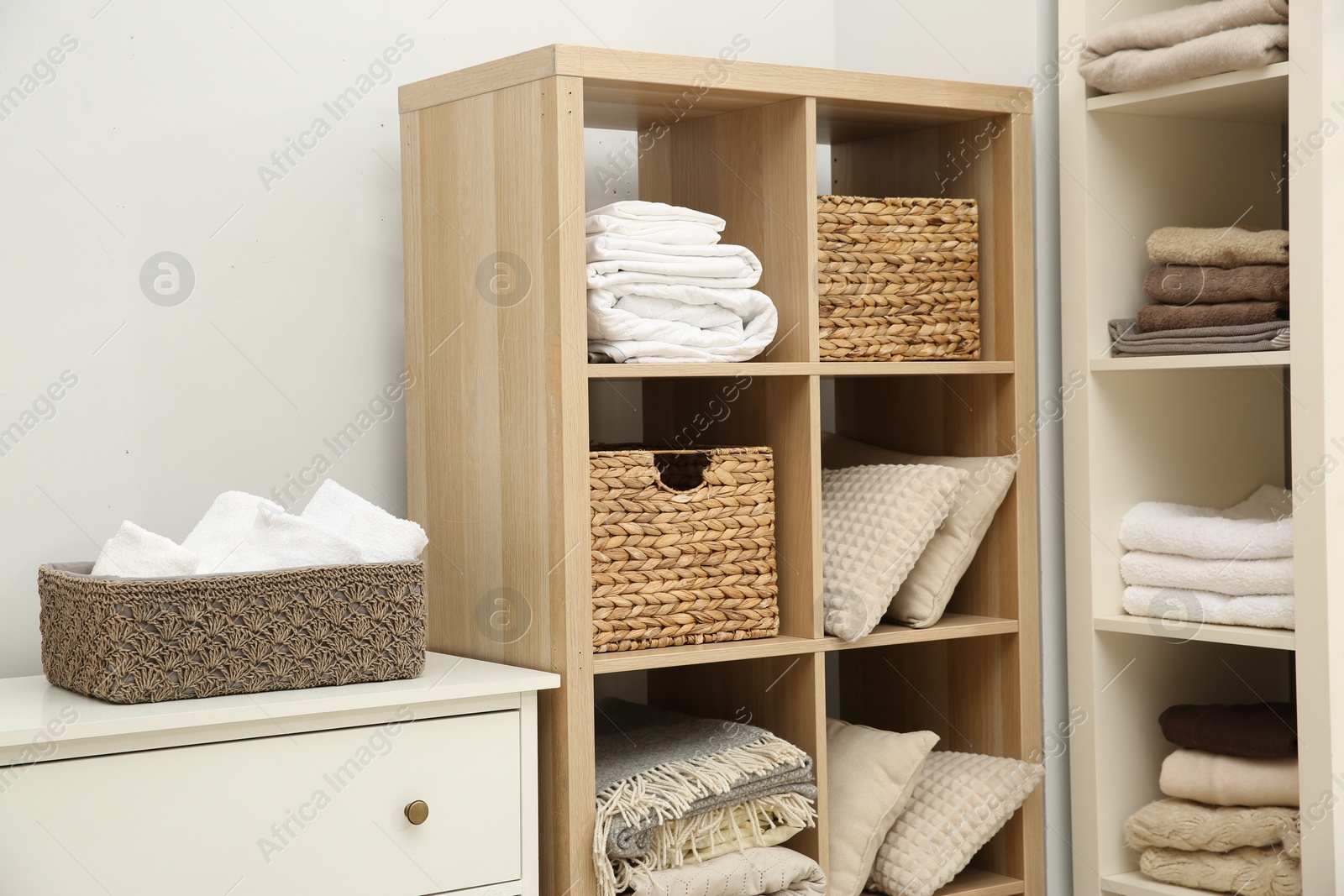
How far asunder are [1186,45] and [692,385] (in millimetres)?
843

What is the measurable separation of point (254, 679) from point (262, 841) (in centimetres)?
18

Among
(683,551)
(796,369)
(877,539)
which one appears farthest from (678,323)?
(877,539)

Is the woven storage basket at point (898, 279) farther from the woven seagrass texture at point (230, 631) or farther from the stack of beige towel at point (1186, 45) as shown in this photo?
the woven seagrass texture at point (230, 631)

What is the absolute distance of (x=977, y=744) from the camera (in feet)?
6.84

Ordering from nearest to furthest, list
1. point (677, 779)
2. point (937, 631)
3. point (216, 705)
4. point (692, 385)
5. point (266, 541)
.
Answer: point (216, 705), point (266, 541), point (677, 779), point (937, 631), point (692, 385)

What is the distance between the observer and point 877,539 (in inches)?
74.0

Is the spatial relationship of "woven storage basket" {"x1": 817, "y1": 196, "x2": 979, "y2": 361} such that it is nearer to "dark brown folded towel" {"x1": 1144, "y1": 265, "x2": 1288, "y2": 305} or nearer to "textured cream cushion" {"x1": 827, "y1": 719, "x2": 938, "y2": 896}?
"dark brown folded towel" {"x1": 1144, "y1": 265, "x2": 1288, "y2": 305}

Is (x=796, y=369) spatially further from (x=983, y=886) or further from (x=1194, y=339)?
(x=983, y=886)

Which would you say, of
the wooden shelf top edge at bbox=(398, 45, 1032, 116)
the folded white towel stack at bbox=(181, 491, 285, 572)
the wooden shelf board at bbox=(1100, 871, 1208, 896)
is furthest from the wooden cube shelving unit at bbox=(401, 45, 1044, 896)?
the folded white towel stack at bbox=(181, 491, 285, 572)

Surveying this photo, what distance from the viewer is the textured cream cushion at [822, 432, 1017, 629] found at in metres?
1.94

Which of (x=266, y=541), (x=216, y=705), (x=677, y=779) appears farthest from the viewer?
(x=677, y=779)

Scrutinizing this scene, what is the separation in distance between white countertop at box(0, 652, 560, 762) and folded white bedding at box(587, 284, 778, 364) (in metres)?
0.43

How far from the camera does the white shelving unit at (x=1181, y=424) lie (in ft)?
5.50

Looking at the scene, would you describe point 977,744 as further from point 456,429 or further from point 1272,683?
point 456,429
